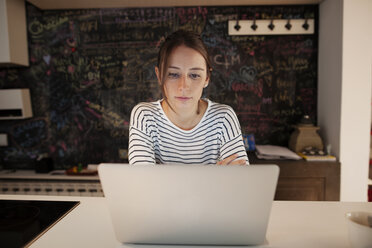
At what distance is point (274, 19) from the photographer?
107 inches

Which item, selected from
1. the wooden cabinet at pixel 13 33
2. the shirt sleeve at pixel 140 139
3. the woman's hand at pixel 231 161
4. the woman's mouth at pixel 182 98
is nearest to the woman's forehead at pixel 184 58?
the woman's mouth at pixel 182 98

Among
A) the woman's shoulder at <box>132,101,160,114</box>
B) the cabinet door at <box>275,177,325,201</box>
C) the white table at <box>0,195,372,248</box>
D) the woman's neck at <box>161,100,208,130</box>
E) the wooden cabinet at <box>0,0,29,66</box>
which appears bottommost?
the cabinet door at <box>275,177,325,201</box>

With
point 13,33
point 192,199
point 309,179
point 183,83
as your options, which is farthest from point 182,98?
point 13,33

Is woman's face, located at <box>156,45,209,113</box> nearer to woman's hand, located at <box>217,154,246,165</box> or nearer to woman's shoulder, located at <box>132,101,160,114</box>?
woman's shoulder, located at <box>132,101,160,114</box>

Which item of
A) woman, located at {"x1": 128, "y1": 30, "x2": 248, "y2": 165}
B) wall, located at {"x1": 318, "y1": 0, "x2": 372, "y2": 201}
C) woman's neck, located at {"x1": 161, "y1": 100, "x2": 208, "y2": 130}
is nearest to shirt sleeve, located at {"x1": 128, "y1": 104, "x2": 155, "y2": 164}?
woman, located at {"x1": 128, "y1": 30, "x2": 248, "y2": 165}

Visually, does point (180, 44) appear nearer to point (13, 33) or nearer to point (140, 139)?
point (140, 139)

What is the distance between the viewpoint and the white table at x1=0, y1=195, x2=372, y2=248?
32.2 inches

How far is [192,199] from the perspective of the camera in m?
0.70

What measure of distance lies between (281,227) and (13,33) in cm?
280

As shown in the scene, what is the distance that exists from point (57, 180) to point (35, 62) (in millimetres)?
1226

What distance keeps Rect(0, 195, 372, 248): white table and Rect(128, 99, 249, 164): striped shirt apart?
354mm

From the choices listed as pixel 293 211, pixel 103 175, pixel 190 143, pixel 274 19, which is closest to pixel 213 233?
pixel 103 175

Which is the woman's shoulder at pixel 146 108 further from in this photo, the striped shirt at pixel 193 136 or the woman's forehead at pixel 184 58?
the woman's forehead at pixel 184 58

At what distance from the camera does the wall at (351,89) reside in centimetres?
227
